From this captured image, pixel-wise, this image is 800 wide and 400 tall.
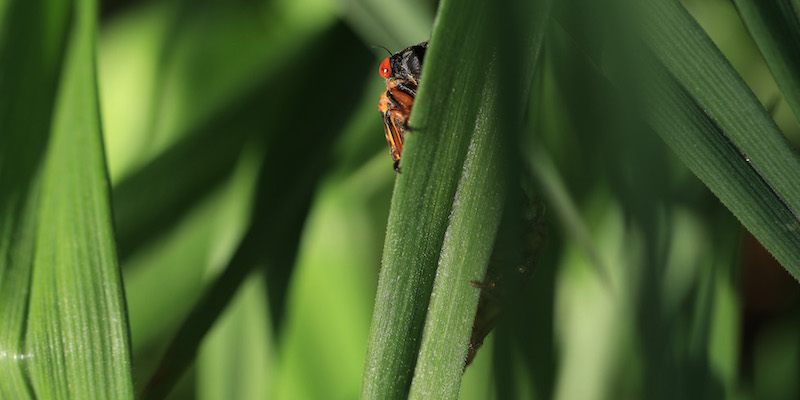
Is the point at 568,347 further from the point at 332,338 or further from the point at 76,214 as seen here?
the point at 76,214

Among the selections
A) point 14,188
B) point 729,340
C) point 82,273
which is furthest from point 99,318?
point 729,340

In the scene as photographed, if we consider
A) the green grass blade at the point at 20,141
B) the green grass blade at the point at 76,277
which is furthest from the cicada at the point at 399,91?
the green grass blade at the point at 20,141

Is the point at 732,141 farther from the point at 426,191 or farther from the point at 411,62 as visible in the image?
the point at 411,62

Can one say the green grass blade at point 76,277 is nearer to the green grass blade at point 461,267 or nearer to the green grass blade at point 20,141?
the green grass blade at point 20,141

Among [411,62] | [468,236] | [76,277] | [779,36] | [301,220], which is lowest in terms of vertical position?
[76,277]

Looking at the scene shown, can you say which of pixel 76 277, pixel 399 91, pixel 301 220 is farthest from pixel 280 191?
pixel 76 277

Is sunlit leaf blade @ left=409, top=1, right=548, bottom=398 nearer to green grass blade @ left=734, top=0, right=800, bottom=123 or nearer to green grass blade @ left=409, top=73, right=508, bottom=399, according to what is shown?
green grass blade @ left=409, top=73, right=508, bottom=399
